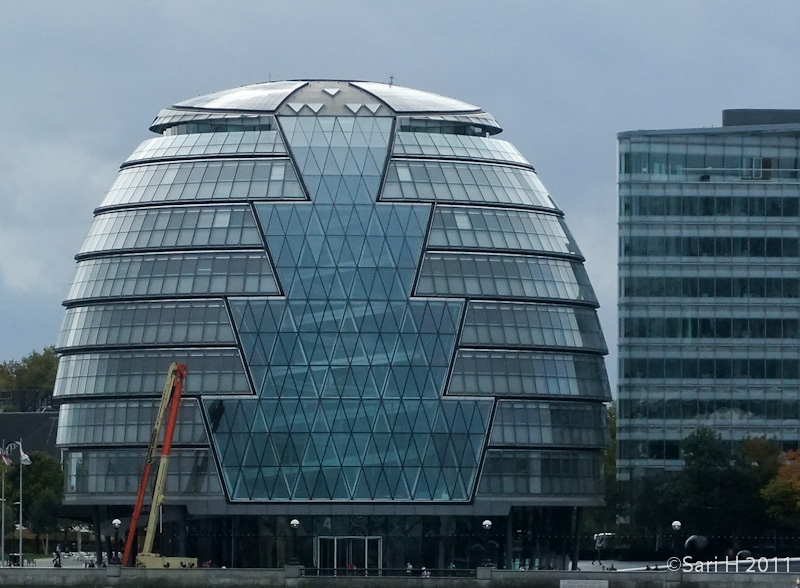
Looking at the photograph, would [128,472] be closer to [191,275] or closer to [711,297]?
[191,275]

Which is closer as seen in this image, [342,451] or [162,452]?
[162,452]

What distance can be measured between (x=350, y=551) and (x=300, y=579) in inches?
635

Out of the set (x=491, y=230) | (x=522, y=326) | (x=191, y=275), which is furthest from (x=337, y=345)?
(x=491, y=230)

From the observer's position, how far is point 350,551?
13238cm

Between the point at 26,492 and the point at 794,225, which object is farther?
the point at 26,492

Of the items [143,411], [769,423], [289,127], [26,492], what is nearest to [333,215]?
[289,127]

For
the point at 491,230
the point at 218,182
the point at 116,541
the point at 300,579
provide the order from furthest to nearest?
1. the point at 116,541
2. the point at 491,230
3. the point at 218,182
4. the point at 300,579

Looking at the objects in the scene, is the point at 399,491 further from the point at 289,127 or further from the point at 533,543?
the point at 289,127

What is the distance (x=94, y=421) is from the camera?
13675cm

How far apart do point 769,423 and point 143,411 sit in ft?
138

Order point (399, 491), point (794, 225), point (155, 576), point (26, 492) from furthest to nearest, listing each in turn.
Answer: point (26, 492), point (794, 225), point (399, 491), point (155, 576)

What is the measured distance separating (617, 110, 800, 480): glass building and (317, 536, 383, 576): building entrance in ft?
94.7

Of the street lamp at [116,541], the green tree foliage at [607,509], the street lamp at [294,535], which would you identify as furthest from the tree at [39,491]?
the street lamp at [294,535]

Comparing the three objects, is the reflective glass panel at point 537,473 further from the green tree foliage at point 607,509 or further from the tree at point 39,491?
the tree at point 39,491
